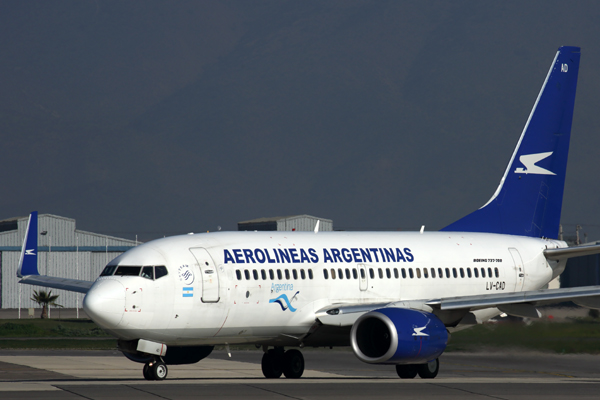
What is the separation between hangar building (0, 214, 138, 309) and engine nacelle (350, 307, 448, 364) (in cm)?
6686

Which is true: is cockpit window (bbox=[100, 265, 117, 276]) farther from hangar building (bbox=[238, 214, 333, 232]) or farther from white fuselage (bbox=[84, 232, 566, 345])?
hangar building (bbox=[238, 214, 333, 232])

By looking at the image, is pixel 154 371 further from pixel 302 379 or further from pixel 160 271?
pixel 302 379

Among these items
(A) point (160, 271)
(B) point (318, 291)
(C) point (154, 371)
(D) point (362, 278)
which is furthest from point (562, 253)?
(C) point (154, 371)

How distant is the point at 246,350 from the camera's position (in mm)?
45625

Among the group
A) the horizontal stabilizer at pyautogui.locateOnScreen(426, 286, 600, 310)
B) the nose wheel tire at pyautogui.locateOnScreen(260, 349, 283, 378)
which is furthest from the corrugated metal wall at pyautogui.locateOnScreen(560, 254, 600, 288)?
the horizontal stabilizer at pyautogui.locateOnScreen(426, 286, 600, 310)

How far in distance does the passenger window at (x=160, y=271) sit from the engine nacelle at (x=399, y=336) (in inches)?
201

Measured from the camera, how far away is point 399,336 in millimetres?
24031

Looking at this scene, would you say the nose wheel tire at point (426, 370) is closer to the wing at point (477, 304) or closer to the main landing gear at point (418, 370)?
the main landing gear at point (418, 370)

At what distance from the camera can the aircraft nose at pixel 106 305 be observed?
23281 mm

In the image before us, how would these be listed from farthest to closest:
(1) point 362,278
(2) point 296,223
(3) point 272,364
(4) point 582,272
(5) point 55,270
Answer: (2) point 296,223 < (5) point 55,270 < (4) point 582,272 < (3) point 272,364 < (1) point 362,278

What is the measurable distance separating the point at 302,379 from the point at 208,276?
14.4 feet

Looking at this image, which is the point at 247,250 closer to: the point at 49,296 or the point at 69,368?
the point at 69,368

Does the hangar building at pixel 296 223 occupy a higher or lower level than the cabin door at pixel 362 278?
higher

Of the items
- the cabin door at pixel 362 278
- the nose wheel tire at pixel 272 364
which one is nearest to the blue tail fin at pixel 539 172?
the cabin door at pixel 362 278
